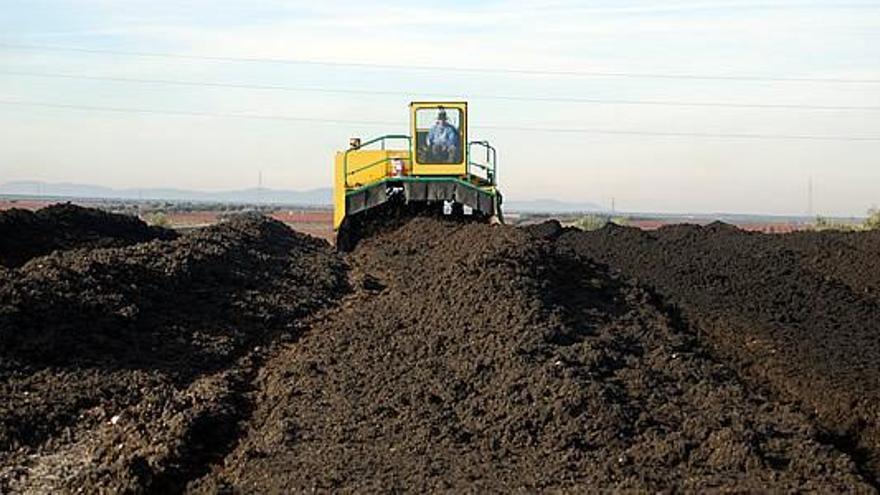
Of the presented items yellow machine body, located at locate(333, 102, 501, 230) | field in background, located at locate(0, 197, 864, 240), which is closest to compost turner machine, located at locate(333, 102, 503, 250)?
yellow machine body, located at locate(333, 102, 501, 230)

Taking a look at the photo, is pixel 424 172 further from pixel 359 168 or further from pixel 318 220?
pixel 318 220

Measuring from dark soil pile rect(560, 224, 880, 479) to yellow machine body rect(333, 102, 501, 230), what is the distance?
7.53 feet

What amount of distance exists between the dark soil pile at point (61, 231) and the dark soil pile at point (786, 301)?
→ 932cm

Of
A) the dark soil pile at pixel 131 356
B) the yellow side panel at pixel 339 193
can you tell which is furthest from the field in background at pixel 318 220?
the dark soil pile at pixel 131 356

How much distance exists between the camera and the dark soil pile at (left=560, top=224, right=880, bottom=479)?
12.3m

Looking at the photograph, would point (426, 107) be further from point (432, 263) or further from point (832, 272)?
point (832, 272)

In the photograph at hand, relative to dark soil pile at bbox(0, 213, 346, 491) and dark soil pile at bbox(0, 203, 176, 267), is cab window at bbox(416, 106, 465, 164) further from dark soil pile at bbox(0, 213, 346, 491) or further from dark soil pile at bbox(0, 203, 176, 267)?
dark soil pile at bbox(0, 213, 346, 491)

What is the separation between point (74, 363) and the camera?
39.7ft

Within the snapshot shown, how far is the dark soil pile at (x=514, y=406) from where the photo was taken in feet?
29.1

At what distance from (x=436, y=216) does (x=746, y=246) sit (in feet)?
20.6

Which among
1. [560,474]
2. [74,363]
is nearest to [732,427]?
[560,474]

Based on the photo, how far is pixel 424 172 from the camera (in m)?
26.2

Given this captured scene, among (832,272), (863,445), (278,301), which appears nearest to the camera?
(863,445)

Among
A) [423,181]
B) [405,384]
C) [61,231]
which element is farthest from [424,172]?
[405,384]
